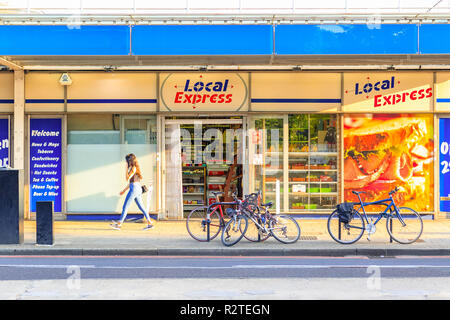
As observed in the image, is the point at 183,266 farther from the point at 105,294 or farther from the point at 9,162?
the point at 9,162

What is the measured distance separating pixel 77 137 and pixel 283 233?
6655 mm

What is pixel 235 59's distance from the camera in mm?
12523

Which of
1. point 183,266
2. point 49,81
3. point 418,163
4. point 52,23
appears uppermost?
point 52,23

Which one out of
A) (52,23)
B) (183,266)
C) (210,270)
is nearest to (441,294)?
(210,270)

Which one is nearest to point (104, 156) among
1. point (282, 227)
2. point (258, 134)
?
point (258, 134)

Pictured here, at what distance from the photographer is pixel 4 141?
1426 centimetres

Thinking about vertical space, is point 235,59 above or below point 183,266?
above

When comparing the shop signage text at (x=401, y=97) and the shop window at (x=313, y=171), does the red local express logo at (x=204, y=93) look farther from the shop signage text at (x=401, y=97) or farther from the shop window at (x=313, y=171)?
the shop signage text at (x=401, y=97)

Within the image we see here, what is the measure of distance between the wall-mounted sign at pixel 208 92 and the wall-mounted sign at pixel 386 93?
2.72m

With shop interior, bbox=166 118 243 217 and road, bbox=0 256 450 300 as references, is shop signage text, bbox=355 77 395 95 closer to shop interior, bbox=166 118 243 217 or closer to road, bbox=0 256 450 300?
shop interior, bbox=166 118 243 217

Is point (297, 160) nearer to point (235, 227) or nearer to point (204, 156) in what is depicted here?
point (204, 156)

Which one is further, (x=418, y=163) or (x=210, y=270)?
(x=418, y=163)

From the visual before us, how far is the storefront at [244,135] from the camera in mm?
14039

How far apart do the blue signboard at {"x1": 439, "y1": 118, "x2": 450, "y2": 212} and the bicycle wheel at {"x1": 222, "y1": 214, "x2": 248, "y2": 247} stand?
6484 mm
